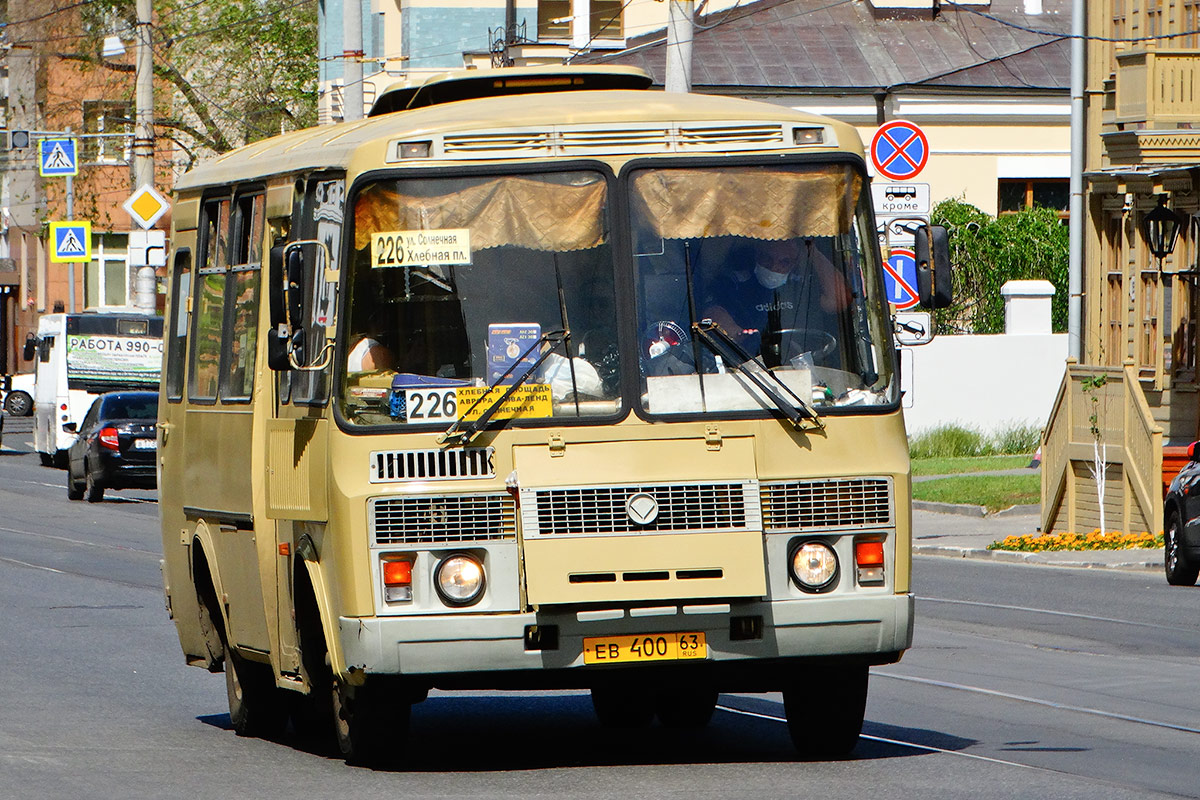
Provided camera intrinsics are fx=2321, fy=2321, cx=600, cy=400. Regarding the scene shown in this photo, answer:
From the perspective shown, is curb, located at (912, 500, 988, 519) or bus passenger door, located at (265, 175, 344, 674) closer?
bus passenger door, located at (265, 175, 344, 674)

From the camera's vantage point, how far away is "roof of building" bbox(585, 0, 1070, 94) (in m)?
45.9

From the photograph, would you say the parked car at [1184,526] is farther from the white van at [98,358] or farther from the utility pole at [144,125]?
the utility pole at [144,125]

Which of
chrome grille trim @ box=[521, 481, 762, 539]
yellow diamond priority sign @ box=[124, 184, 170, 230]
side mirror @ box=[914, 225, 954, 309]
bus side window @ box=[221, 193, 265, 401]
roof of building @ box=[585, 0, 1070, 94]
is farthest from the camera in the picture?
roof of building @ box=[585, 0, 1070, 94]

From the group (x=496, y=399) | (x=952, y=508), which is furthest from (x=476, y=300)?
(x=952, y=508)

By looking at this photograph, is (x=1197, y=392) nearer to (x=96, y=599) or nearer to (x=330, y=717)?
(x=96, y=599)

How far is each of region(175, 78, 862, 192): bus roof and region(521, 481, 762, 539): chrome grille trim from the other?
1366 mm

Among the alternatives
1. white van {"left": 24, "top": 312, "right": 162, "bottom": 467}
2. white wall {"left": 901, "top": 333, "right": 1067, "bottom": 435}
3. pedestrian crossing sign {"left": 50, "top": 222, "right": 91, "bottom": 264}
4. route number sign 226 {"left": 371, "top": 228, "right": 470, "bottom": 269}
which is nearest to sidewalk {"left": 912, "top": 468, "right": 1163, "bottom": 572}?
white wall {"left": 901, "top": 333, "right": 1067, "bottom": 435}

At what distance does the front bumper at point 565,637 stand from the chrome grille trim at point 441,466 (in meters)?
0.53

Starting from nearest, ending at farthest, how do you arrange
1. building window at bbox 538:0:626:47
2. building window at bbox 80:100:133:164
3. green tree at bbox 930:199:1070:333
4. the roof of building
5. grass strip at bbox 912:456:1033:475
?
grass strip at bbox 912:456:1033:475
green tree at bbox 930:199:1070:333
the roof of building
building window at bbox 538:0:626:47
building window at bbox 80:100:133:164

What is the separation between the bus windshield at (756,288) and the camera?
902 cm

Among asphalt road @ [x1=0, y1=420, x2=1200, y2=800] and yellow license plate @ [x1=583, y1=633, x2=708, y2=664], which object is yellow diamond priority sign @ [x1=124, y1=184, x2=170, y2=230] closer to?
asphalt road @ [x1=0, y1=420, x2=1200, y2=800]

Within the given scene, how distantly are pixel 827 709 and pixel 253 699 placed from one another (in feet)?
9.62

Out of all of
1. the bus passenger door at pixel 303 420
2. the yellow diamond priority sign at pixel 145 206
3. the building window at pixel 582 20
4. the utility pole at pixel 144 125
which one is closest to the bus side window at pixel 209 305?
the bus passenger door at pixel 303 420

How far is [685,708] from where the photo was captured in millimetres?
11094
